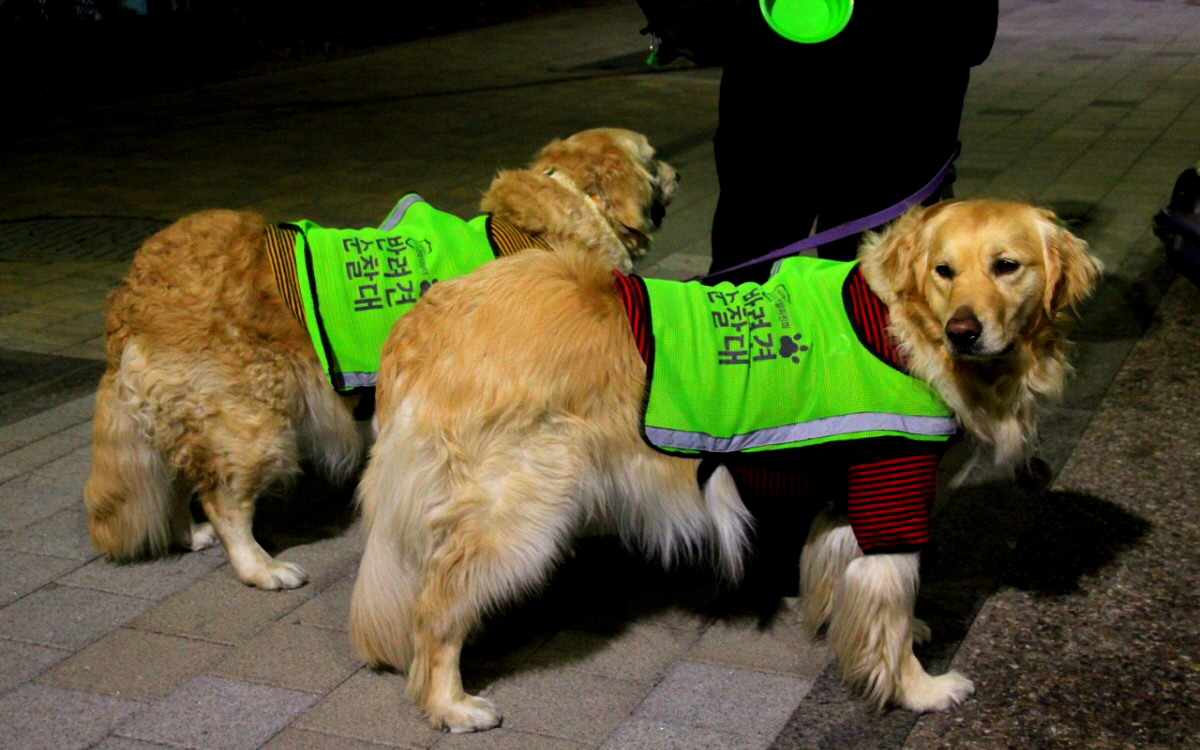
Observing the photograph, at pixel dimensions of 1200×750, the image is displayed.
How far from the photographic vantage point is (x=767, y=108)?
4258 millimetres

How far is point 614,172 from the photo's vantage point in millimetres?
4273

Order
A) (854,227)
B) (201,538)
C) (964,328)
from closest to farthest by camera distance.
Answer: (964,328) < (854,227) < (201,538)

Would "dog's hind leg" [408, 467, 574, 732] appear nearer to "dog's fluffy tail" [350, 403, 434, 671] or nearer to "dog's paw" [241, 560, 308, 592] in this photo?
"dog's fluffy tail" [350, 403, 434, 671]

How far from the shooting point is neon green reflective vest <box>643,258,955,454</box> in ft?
10.1

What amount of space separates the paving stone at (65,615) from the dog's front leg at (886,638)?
2.06m

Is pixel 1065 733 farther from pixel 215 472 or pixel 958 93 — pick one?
pixel 215 472

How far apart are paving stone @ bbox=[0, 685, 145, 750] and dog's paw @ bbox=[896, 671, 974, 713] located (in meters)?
1.94

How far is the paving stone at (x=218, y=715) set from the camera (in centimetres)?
Result: 304

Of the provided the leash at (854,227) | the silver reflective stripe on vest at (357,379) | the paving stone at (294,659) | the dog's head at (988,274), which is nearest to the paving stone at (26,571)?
the paving stone at (294,659)

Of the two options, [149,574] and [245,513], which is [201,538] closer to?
[149,574]

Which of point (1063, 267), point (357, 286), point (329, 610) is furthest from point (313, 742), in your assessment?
point (1063, 267)

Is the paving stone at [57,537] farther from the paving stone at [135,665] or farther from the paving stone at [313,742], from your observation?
the paving stone at [313,742]

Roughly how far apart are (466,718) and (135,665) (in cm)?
97

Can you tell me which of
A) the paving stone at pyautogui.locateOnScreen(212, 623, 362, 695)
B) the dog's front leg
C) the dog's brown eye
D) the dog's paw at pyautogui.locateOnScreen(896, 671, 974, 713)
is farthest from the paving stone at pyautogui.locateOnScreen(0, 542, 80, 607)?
the dog's brown eye
